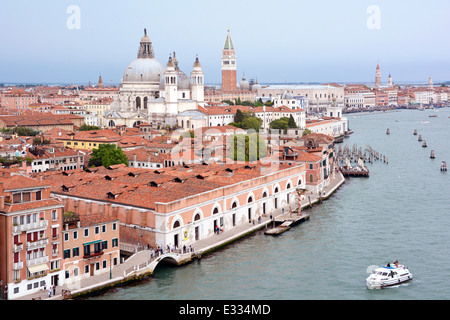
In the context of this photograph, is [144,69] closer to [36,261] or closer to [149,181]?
[149,181]

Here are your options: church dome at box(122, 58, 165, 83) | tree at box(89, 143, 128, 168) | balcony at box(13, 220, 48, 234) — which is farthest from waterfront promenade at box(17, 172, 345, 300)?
church dome at box(122, 58, 165, 83)

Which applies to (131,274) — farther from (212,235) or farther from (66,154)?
(66,154)

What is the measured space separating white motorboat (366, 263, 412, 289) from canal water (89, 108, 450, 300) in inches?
3.5

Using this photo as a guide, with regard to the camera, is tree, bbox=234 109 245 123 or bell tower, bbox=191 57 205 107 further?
bell tower, bbox=191 57 205 107

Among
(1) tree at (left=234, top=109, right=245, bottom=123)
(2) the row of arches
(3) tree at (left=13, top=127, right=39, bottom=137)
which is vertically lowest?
(2) the row of arches

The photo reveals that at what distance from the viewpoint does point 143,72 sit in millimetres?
26844

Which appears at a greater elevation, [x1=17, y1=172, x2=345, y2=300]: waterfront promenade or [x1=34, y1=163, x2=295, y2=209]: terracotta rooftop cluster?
[x1=34, y1=163, x2=295, y2=209]: terracotta rooftop cluster

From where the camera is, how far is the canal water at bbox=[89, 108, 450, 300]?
7.21m

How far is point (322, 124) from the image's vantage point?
30469 millimetres

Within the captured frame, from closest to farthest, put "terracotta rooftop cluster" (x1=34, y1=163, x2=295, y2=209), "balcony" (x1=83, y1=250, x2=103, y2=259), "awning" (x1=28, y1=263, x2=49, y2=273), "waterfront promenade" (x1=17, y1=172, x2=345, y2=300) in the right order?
"awning" (x1=28, y1=263, x2=49, y2=273) → "waterfront promenade" (x1=17, y1=172, x2=345, y2=300) → "balcony" (x1=83, y1=250, x2=103, y2=259) → "terracotta rooftop cluster" (x1=34, y1=163, x2=295, y2=209)

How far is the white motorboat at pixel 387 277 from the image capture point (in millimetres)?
7301

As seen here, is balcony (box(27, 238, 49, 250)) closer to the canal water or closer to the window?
the window

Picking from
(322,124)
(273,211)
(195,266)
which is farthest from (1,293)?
(322,124)

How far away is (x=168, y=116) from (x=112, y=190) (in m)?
15.3
